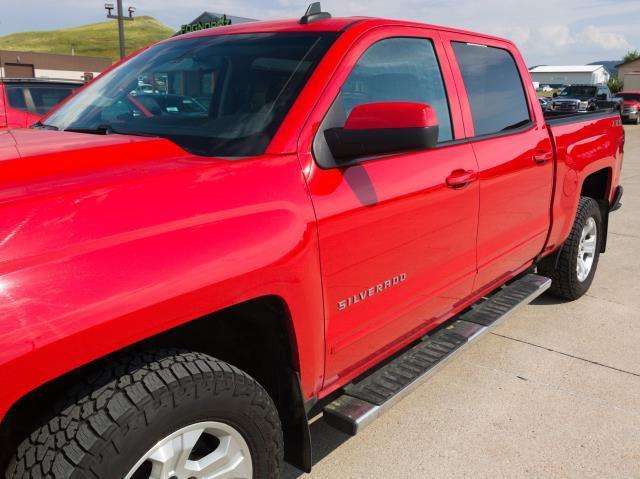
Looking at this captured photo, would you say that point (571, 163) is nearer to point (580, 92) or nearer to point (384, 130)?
point (384, 130)

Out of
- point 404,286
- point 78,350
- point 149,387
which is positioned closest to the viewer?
point 78,350

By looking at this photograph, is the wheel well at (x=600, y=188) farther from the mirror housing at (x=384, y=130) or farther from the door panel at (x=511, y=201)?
the mirror housing at (x=384, y=130)

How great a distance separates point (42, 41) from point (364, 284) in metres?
156

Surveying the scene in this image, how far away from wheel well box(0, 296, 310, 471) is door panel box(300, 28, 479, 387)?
191mm

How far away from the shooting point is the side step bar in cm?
225

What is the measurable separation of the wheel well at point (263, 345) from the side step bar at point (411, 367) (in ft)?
0.66

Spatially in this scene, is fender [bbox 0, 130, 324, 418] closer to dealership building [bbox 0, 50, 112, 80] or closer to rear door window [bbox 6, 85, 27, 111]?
rear door window [bbox 6, 85, 27, 111]

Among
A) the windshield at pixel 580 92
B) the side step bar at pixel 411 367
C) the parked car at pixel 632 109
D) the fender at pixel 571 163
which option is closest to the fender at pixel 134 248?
the side step bar at pixel 411 367

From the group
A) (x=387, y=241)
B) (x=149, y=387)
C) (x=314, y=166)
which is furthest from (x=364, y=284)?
(x=149, y=387)

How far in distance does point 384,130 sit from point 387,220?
0.40m

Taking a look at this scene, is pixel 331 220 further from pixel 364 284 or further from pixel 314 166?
pixel 364 284

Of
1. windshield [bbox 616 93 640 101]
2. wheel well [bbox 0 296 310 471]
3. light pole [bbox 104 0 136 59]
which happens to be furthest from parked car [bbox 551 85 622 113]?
wheel well [bbox 0 296 310 471]

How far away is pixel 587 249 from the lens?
15.3 feet

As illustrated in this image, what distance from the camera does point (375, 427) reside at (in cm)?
294
